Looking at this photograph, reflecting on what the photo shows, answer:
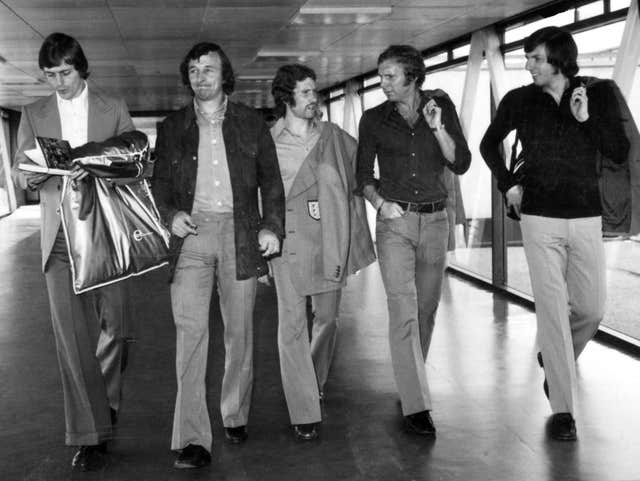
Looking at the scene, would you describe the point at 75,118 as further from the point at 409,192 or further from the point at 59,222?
the point at 409,192

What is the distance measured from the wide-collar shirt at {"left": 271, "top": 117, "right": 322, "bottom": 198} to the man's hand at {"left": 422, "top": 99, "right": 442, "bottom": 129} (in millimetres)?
600

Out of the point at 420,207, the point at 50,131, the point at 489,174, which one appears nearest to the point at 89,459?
the point at 50,131

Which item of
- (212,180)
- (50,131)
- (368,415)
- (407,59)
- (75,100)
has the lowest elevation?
(368,415)

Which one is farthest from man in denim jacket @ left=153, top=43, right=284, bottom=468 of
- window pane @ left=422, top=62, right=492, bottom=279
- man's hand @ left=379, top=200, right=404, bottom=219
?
window pane @ left=422, top=62, right=492, bottom=279

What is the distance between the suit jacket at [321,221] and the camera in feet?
15.6

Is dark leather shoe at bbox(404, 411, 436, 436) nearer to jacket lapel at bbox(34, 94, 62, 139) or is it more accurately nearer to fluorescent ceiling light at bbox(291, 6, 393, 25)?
jacket lapel at bbox(34, 94, 62, 139)

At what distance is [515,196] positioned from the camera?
4820mm

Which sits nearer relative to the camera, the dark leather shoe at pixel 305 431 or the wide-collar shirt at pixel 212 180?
the wide-collar shirt at pixel 212 180

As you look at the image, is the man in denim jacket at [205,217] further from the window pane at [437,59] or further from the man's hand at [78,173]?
the window pane at [437,59]

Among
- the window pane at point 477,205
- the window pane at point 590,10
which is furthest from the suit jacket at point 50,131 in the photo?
the window pane at point 477,205

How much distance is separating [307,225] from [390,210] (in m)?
0.42

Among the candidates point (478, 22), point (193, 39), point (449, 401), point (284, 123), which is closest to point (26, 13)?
point (193, 39)

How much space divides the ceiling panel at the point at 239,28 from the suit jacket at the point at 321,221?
4.50 m

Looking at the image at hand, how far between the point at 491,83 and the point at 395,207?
561 cm
